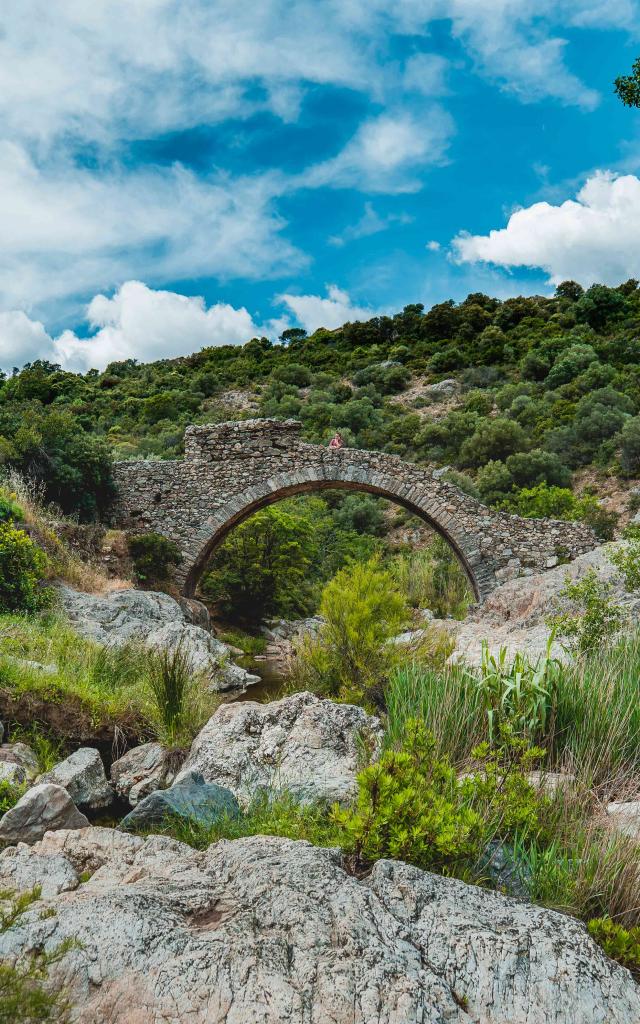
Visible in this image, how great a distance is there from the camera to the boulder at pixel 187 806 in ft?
13.7

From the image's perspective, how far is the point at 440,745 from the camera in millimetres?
3988

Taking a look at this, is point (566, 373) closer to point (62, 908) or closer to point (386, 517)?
point (386, 517)

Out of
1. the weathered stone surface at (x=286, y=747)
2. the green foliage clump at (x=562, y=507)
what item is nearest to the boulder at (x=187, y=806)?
the weathered stone surface at (x=286, y=747)

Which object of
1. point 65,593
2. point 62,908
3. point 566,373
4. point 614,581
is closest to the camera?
point 62,908

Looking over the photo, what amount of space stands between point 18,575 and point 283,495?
7062 mm

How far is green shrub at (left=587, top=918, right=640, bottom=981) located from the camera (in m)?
2.45

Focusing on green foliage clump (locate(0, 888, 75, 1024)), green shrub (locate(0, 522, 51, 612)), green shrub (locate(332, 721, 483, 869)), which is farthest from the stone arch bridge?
green foliage clump (locate(0, 888, 75, 1024))

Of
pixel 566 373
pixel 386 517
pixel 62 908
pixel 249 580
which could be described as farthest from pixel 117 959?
pixel 566 373

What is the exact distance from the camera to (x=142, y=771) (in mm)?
6074

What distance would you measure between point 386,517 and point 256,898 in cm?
2306

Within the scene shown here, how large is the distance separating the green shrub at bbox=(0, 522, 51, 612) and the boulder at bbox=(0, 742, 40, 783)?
11.8 ft

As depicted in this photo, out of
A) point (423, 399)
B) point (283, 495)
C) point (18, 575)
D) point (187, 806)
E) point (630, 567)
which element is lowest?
point (187, 806)

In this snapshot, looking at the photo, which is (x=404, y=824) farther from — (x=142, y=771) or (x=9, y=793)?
(x=142, y=771)

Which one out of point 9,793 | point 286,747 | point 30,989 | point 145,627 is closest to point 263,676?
point 145,627
